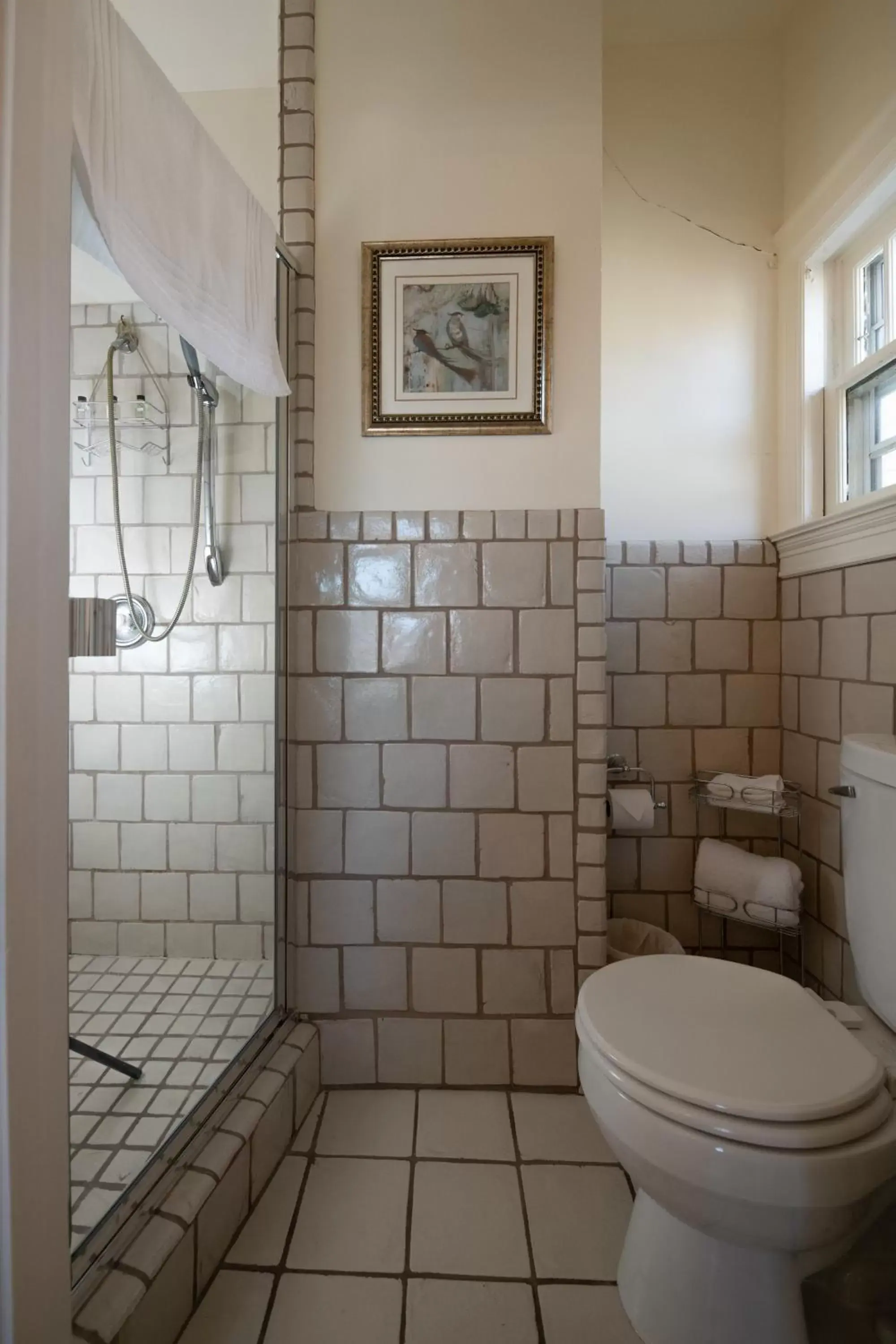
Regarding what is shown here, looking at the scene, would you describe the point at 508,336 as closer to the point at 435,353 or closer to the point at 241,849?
the point at 435,353

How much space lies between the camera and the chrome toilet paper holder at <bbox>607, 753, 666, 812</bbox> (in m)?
1.87

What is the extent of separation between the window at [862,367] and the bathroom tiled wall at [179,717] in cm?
141

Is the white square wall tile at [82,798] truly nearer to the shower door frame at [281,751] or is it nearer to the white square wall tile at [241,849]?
the white square wall tile at [241,849]

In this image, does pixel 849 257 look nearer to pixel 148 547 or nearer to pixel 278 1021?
pixel 148 547

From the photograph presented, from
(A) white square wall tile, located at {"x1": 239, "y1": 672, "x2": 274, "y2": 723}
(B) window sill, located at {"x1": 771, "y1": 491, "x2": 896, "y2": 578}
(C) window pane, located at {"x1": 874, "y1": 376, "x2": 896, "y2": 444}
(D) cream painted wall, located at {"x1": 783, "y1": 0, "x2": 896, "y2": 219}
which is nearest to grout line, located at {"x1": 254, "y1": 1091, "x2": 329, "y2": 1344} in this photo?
(A) white square wall tile, located at {"x1": 239, "y1": 672, "x2": 274, "y2": 723}

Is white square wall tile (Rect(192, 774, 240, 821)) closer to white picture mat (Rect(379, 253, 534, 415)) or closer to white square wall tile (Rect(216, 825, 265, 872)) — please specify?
white square wall tile (Rect(216, 825, 265, 872))

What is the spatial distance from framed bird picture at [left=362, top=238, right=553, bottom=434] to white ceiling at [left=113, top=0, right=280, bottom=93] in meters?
0.67

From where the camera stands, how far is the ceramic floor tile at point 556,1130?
4.68 ft

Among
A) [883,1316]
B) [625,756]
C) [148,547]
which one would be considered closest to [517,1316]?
[883,1316]

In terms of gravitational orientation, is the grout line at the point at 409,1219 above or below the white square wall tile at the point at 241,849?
below

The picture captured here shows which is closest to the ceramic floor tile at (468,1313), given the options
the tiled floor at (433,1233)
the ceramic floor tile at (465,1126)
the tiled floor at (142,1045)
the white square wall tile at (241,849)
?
the tiled floor at (433,1233)

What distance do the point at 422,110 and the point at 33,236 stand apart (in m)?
1.30

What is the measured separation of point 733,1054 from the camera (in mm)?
970

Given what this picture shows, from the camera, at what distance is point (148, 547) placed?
5.73ft
